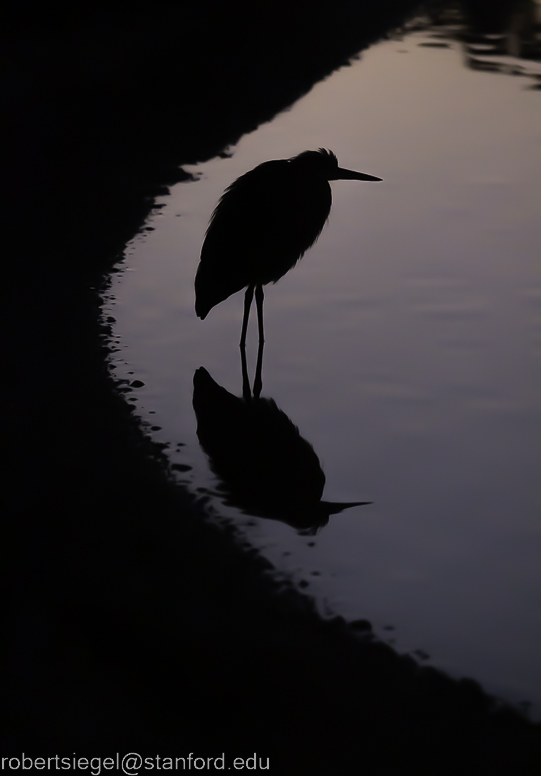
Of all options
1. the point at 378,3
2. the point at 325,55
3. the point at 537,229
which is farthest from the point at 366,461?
the point at 378,3

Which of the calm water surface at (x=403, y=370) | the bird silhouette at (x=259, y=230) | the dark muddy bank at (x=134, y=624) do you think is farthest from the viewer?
the bird silhouette at (x=259, y=230)

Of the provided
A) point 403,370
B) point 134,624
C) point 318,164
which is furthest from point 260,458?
point 318,164

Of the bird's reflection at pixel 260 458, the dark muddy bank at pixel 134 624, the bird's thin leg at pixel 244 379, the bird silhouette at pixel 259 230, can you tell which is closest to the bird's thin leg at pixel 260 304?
the bird silhouette at pixel 259 230

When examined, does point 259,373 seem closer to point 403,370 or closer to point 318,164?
point 403,370

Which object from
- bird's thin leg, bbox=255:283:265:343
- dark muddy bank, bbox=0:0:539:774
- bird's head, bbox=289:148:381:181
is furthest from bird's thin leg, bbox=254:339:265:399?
bird's head, bbox=289:148:381:181

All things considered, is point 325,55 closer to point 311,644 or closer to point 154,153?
point 154,153

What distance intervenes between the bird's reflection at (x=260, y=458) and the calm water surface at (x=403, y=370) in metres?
0.06

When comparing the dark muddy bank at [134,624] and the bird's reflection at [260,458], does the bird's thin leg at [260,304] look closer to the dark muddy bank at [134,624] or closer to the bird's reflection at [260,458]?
the bird's reflection at [260,458]

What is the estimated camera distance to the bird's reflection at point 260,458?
367cm

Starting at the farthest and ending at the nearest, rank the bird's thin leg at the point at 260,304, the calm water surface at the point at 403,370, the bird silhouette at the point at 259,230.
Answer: the bird's thin leg at the point at 260,304
the bird silhouette at the point at 259,230
the calm water surface at the point at 403,370

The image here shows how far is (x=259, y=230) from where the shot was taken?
4863 millimetres

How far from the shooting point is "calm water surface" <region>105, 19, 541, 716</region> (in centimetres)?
317

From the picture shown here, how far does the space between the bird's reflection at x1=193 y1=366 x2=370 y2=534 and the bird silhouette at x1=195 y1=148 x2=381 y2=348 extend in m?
0.52

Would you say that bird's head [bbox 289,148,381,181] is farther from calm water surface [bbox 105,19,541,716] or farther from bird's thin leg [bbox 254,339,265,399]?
bird's thin leg [bbox 254,339,265,399]
